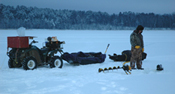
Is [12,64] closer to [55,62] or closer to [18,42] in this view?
[18,42]

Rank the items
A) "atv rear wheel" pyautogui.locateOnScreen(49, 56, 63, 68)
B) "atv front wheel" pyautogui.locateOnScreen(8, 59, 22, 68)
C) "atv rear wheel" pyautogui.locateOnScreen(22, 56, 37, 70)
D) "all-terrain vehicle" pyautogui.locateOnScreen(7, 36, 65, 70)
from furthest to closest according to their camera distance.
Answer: "atv rear wheel" pyautogui.locateOnScreen(49, 56, 63, 68) → "atv front wheel" pyautogui.locateOnScreen(8, 59, 22, 68) → "all-terrain vehicle" pyautogui.locateOnScreen(7, 36, 65, 70) → "atv rear wheel" pyautogui.locateOnScreen(22, 56, 37, 70)

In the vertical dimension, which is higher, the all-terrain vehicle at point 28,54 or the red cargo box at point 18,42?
the red cargo box at point 18,42

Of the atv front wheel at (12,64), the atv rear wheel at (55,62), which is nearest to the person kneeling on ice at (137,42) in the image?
the atv rear wheel at (55,62)

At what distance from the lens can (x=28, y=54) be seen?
6.97 meters

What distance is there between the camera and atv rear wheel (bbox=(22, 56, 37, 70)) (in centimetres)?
657

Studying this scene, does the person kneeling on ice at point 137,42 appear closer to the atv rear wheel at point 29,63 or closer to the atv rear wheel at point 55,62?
the atv rear wheel at point 55,62

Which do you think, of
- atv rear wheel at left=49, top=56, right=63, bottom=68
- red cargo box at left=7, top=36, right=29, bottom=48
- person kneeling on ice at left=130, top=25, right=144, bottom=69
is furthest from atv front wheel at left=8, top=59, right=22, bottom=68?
person kneeling on ice at left=130, top=25, right=144, bottom=69

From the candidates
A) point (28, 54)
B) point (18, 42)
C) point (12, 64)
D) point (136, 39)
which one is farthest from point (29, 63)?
Answer: point (136, 39)

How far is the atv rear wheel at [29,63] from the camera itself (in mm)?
6567

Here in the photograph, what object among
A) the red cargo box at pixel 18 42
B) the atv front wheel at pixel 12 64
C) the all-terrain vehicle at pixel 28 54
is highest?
the red cargo box at pixel 18 42

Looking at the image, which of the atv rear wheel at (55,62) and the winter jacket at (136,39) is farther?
the atv rear wheel at (55,62)

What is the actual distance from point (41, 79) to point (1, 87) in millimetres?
1054

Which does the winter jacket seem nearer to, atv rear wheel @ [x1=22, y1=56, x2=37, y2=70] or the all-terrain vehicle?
the all-terrain vehicle

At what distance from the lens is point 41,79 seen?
5.54 m
